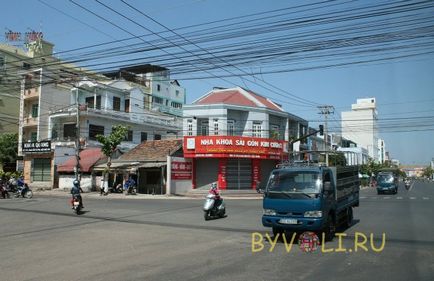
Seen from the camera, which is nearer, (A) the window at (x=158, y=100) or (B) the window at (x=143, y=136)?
(B) the window at (x=143, y=136)

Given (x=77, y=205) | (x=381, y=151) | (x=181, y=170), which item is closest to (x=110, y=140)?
(x=181, y=170)

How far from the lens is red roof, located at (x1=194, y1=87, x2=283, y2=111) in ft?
146

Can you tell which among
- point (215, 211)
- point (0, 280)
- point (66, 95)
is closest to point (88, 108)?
point (66, 95)

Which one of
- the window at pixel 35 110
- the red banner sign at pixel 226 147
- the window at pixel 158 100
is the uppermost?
the window at pixel 158 100

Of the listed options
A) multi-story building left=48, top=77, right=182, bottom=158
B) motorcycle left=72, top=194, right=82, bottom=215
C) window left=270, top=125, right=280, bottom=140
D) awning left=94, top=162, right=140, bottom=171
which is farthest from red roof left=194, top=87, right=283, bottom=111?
motorcycle left=72, top=194, right=82, bottom=215

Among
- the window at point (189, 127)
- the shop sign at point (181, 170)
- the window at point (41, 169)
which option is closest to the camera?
the shop sign at point (181, 170)

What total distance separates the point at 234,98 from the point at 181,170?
1053 cm

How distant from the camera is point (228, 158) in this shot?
39719mm

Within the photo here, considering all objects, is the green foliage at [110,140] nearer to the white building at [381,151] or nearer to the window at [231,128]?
the window at [231,128]

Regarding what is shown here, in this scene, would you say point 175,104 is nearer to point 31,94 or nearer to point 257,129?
point 31,94

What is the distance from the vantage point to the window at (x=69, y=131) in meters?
46.6

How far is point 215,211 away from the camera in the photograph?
59.4 ft

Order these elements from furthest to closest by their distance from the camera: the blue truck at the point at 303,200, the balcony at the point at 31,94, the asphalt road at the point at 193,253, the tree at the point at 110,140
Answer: the balcony at the point at 31,94 < the tree at the point at 110,140 < the blue truck at the point at 303,200 < the asphalt road at the point at 193,253

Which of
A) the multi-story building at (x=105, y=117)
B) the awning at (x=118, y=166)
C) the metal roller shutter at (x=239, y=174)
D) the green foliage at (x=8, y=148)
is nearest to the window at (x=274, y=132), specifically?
the metal roller shutter at (x=239, y=174)
